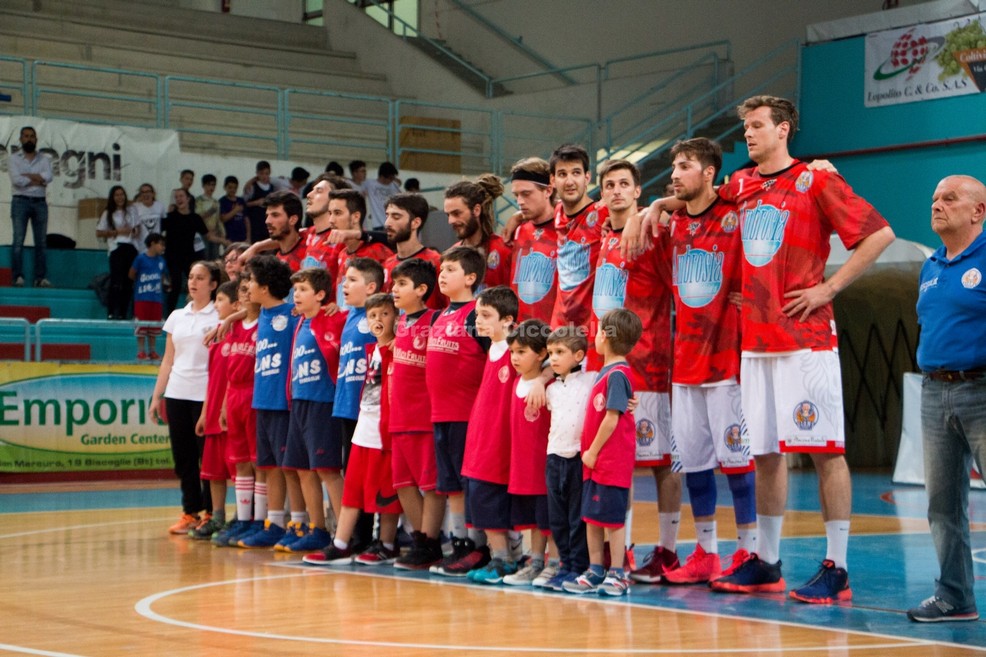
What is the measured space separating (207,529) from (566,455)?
3.65m

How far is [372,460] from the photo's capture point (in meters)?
A: 8.41

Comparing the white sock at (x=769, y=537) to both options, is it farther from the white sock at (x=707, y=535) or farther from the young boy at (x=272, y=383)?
the young boy at (x=272, y=383)

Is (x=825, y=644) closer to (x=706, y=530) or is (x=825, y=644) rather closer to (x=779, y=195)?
(x=706, y=530)

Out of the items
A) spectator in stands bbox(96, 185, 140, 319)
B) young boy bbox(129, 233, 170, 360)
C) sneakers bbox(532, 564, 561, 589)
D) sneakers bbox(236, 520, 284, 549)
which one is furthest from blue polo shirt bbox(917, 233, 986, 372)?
spectator in stands bbox(96, 185, 140, 319)

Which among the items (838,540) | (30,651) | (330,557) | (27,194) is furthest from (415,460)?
(27,194)

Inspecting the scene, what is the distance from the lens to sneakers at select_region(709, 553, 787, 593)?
7117 mm

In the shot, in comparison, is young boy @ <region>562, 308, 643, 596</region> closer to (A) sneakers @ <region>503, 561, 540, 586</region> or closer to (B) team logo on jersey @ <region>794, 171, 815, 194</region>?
(A) sneakers @ <region>503, 561, 540, 586</region>

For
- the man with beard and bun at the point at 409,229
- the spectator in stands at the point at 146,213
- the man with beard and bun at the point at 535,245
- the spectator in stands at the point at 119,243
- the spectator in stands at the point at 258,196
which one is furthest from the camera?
the spectator in stands at the point at 258,196

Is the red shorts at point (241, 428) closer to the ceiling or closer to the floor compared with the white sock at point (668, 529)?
closer to the ceiling

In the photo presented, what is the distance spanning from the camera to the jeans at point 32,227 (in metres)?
17.3

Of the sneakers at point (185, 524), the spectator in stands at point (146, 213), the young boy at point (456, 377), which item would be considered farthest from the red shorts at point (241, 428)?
the spectator in stands at point (146, 213)

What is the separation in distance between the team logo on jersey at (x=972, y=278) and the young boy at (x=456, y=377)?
9.48 ft

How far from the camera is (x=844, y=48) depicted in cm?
2089

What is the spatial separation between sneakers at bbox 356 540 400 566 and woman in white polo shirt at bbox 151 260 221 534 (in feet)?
7.19
